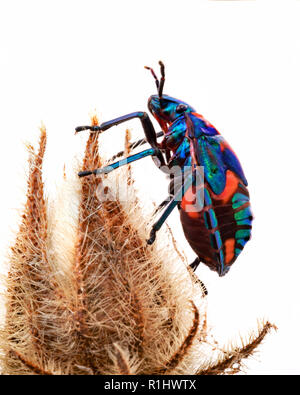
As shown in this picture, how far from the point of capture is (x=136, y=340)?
2029 mm

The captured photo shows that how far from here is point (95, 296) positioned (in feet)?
6.53

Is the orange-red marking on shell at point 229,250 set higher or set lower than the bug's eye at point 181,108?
lower

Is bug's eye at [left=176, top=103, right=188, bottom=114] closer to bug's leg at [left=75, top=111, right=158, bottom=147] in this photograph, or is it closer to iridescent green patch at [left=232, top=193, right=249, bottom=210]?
bug's leg at [left=75, top=111, right=158, bottom=147]

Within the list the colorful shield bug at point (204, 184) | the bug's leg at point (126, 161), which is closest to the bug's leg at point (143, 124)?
the colorful shield bug at point (204, 184)

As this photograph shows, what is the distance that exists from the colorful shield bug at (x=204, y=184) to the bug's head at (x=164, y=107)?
0.01 meters

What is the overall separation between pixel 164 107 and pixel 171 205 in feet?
2.38

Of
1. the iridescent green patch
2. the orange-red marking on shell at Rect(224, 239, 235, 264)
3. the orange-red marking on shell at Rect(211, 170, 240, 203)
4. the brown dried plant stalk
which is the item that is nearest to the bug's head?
the orange-red marking on shell at Rect(211, 170, 240, 203)

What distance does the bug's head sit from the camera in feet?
9.10

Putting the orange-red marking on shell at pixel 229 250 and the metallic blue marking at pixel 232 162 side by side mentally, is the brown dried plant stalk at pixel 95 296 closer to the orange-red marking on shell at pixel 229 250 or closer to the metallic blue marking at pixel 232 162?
the orange-red marking on shell at pixel 229 250

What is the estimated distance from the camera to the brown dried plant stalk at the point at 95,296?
6.47ft

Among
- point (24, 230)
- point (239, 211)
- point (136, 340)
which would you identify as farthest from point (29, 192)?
point (239, 211)

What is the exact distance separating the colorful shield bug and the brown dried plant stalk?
11.3 inches

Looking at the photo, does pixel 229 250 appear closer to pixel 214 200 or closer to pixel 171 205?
pixel 214 200
